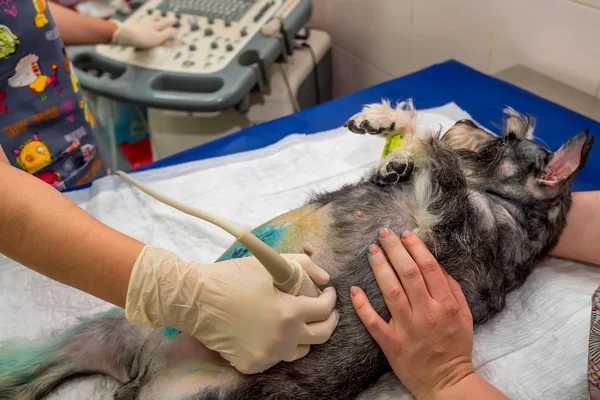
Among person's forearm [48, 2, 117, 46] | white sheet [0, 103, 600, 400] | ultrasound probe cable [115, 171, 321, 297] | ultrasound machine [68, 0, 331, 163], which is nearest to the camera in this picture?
ultrasound probe cable [115, 171, 321, 297]

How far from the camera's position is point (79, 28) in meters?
2.01

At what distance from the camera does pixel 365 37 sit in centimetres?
271

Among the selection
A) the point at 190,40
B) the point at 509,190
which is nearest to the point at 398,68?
the point at 190,40

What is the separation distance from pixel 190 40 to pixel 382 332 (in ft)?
5.72

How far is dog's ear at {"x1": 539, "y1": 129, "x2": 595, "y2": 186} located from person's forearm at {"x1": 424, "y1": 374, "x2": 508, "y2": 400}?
0.51 meters

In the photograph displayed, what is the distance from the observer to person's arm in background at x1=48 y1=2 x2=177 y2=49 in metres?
1.97

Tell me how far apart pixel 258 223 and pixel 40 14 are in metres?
0.88

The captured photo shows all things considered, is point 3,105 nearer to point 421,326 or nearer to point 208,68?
point 208,68

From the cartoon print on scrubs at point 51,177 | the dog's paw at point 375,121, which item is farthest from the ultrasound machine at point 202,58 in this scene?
the dog's paw at point 375,121

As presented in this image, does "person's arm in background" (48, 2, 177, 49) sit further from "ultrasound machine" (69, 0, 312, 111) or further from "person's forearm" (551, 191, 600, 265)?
"person's forearm" (551, 191, 600, 265)

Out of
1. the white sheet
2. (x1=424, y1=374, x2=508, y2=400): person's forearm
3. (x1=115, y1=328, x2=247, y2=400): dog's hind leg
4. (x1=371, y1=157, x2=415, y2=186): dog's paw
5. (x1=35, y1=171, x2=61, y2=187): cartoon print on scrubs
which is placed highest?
(x1=371, y1=157, x2=415, y2=186): dog's paw

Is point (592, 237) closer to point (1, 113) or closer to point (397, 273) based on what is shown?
point (397, 273)

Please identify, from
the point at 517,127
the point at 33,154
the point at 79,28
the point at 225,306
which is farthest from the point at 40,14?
the point at 517,127

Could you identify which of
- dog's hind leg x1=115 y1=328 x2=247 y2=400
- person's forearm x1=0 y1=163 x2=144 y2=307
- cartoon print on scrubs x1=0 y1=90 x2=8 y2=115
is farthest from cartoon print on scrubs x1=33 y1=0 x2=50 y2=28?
dog's hind leg x1=115 y1=328 x2=247 y2=400
